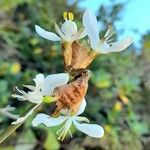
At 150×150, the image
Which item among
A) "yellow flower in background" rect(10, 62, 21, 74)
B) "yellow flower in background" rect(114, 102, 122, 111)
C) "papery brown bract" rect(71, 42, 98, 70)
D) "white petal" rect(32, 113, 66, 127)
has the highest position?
"papery brown bract" rect(71, 42, 98, 70)

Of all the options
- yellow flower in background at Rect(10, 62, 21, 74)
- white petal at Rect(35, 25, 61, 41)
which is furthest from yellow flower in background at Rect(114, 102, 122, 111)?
white petal at Rect(35, 25, 61, 41)

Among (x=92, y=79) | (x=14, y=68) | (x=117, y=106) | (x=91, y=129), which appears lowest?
(x=117, y=106)

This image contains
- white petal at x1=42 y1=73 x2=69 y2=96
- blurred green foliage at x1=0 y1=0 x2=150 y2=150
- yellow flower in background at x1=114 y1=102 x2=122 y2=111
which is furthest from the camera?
yellow flower in background at x1=114 y1=102 x2=122 y2=111

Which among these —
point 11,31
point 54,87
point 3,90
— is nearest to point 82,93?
point 54,87

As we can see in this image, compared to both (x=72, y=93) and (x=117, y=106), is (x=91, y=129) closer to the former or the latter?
(x=72, y=93)

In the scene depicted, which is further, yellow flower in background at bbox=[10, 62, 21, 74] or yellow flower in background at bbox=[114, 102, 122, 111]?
yellow flower in background at bbox=[114, 102, 122, 111]

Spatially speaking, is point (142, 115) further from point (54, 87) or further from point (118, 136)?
point (54, 87)

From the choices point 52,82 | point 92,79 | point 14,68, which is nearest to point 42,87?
point 52,82

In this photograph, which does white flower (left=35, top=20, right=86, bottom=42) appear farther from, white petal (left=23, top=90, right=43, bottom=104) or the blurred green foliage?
the blurred green foliage
